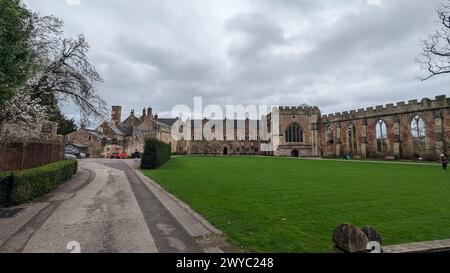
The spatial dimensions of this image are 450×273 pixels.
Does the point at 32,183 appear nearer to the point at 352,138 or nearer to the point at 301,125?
the point at 352,138

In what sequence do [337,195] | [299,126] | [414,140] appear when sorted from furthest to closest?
[299,126], [414,140], [337,195]

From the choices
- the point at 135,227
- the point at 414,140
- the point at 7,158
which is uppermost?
the point at 414,140

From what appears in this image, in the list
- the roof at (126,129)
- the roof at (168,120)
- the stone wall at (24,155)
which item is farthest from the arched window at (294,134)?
the stone wall at (24,155)

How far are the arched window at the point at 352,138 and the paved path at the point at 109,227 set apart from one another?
152 feet

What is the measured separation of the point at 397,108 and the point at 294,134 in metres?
20.7

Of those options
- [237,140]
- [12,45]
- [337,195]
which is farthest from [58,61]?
[237,140]

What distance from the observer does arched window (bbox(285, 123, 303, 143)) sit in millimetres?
56906

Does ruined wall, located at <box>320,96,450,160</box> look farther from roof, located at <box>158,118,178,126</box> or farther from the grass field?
roof, located at <box>158,118,178,126</box>

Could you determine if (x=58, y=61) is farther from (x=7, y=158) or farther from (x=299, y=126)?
(x=299, y=126)

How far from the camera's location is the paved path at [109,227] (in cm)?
504

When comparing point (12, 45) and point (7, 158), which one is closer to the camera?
point (12, 45)

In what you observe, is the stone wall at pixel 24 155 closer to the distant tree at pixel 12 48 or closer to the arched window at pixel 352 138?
the distant tree at pixel 12 48
